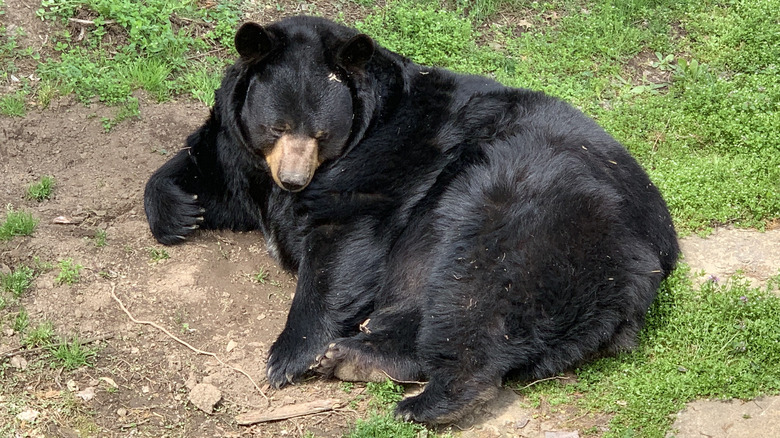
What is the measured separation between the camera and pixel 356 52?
5.53 m

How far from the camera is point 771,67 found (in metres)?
8.28

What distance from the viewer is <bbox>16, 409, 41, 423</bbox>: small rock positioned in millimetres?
4531

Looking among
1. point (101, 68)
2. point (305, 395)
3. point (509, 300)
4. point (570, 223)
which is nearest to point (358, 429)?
point (305, 395)

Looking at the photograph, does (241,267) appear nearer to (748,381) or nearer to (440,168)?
(440,168)

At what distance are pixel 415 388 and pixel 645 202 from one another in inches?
72.2

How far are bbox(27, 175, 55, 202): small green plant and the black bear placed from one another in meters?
0.94

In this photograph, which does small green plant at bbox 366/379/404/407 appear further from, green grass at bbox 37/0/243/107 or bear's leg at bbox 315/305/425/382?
green grass at bbox 37/0/243/107

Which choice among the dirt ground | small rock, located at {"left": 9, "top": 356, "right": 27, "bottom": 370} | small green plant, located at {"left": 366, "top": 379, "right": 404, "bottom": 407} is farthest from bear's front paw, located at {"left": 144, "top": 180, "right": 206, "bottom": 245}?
small green plant, located at {"left": 366, "top": 379, "right": 404, "bottom": 407}

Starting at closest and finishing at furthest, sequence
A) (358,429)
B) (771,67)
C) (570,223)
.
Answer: (358,429), (570,223), (771,67)

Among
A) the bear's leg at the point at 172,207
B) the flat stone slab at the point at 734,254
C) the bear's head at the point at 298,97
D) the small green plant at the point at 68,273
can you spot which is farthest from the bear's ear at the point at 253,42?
the flat stone slab at the point at 734,254

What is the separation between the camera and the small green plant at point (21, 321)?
5.13 metres

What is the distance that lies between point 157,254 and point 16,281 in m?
0.96

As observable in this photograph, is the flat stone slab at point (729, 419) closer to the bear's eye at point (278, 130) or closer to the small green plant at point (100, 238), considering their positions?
the bear's eye at point (278, 130)

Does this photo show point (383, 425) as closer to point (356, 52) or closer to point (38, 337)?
point (38, 337)
